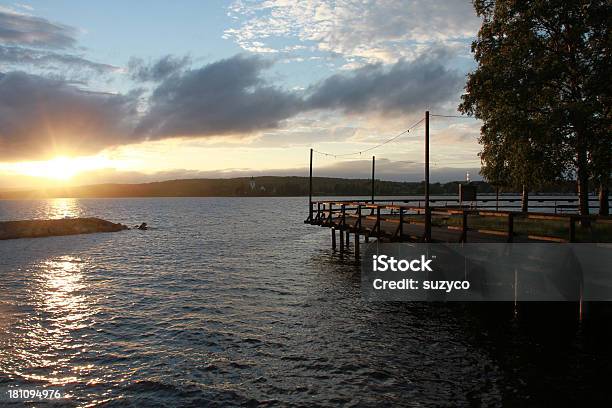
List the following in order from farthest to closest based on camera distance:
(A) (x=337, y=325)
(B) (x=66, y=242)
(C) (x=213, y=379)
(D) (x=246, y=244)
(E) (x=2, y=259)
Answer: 1. (B) (x=66, y=242)
2. (D) (x=246, y=244)
3. (E) (x=2, y=259)
4. (A) (x=337, y=325)
5. (C) (x=213, y=379)

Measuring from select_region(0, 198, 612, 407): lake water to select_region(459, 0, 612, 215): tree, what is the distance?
915 centimetres

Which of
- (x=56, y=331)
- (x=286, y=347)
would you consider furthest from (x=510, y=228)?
(x=56, y=331)

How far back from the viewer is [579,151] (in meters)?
20.8

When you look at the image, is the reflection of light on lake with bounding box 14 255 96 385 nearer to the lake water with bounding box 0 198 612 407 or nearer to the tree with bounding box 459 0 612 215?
the lake water with bounding box 0 198 612 407

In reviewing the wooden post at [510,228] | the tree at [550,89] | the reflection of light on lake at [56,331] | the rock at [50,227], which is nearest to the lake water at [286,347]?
the reflection of light on lake at [56,331]

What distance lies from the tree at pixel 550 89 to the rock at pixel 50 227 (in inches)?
1881

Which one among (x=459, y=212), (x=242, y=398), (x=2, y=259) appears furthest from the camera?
(x=2, y=259)

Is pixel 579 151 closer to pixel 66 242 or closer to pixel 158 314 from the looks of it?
pixel 158 314

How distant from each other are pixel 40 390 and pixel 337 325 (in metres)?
8.14

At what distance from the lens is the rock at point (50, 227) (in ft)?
158

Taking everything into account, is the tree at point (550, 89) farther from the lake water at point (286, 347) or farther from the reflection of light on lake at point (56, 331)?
the reflection of light on lake at point (56, 331)

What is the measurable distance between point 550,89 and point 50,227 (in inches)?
2097

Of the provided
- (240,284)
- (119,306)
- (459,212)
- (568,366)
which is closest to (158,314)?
(119,306)

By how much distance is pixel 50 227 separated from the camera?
5266cm
